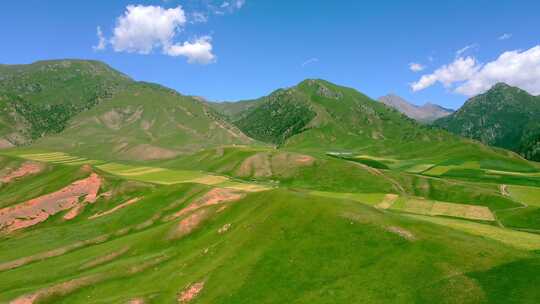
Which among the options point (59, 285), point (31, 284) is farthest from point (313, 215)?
point (31, 284)

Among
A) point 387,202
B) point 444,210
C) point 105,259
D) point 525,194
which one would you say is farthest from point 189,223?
point 525,194

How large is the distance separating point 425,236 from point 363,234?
25.6 feet

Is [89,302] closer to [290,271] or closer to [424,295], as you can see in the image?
[290,271]

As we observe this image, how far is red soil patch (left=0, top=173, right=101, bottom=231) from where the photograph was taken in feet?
384

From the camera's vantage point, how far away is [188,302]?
48.0m

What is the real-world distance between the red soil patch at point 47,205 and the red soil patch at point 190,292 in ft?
285

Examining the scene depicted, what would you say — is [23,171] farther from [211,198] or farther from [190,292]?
[190,292]

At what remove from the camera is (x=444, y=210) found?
104 metres

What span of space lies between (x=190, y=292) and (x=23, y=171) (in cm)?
16466

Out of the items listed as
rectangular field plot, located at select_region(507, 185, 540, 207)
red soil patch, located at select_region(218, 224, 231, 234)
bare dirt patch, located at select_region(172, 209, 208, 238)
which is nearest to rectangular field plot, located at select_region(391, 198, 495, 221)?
rectangular field plot, located at select_region(507, 185, 540, 207)

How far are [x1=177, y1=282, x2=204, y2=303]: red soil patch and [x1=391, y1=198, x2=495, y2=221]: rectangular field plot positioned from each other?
68.1 meters

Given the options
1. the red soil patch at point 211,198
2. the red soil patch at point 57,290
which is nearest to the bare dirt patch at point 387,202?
the red soil patch at point 211,198

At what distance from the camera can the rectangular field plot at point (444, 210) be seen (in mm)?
98550

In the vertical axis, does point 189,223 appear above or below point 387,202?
below
